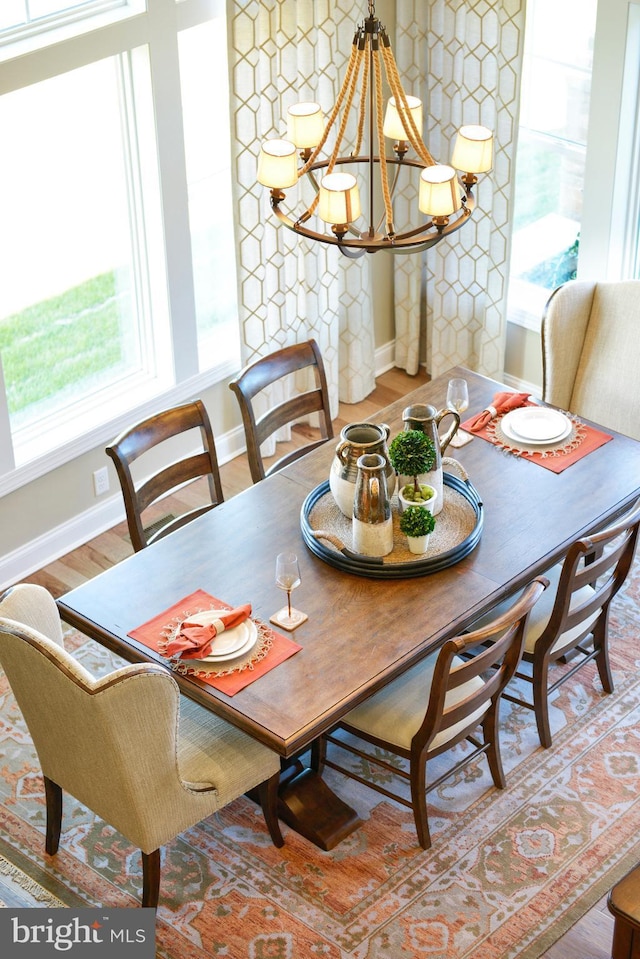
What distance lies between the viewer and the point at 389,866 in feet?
11.3

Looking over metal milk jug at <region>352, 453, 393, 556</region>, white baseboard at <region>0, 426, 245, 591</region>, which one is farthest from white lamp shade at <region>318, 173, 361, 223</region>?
white baseboard at <region>0, 426, 245, 591</region>

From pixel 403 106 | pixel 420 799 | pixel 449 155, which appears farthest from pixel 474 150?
pixel 449 155

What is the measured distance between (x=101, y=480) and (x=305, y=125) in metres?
2.07

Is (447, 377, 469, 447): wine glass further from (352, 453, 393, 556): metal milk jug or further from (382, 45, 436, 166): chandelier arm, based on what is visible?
(382, 45, 436, 166): chandelier arm

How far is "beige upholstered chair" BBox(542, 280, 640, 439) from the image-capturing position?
14.7ft

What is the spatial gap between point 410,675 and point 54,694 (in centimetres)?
110

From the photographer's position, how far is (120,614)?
11.0 feet

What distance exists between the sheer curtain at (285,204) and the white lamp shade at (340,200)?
1.90 m

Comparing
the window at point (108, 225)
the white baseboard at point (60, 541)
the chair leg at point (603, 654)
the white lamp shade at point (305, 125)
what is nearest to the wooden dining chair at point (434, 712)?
the chair leg at point (603, 654)

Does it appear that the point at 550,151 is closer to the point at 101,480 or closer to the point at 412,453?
the point at 412,453

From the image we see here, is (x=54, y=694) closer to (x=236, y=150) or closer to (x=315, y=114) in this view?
(x=315, y=114)

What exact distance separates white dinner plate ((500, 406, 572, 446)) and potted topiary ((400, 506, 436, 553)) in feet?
2.46

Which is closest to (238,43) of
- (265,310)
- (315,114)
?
(265,310)

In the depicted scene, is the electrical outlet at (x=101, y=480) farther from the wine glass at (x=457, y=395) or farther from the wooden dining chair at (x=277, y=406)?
the wine glass at (x=457, y=395)
